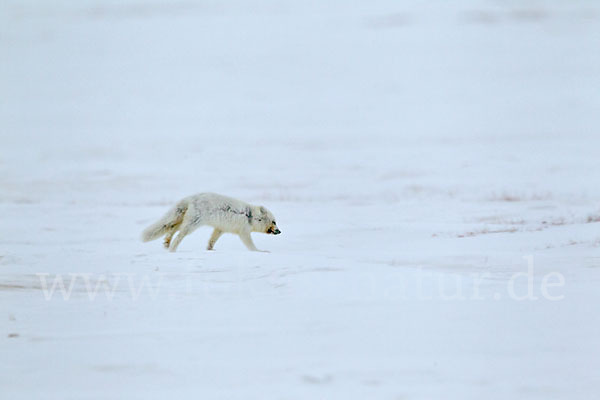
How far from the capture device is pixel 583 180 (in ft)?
61.1

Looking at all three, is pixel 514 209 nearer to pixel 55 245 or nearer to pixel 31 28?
pixel 55 245

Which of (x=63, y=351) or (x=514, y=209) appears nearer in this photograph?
(x=63, y=351)

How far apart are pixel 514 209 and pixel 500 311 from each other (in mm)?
7675

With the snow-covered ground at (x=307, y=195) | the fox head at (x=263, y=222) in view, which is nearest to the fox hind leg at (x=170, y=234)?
the snow-covered ground at (x=307, y=195)

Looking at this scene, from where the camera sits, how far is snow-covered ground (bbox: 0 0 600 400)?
5633 millimetres

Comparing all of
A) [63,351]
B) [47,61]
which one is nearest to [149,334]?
[63,351]

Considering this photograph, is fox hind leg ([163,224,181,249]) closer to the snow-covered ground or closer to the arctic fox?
the arctic fox

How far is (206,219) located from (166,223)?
1.73 feet

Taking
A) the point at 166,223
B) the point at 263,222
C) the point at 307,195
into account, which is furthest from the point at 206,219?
the point at 307,195

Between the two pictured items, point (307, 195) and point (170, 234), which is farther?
point (307, 195)

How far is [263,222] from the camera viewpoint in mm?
10242

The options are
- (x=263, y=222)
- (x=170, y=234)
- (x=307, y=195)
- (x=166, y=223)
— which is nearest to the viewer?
(x=166, y=223)

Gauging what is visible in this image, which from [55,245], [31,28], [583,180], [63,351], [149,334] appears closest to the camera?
[63,351]

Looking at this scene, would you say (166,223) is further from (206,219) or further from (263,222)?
(263,222)
